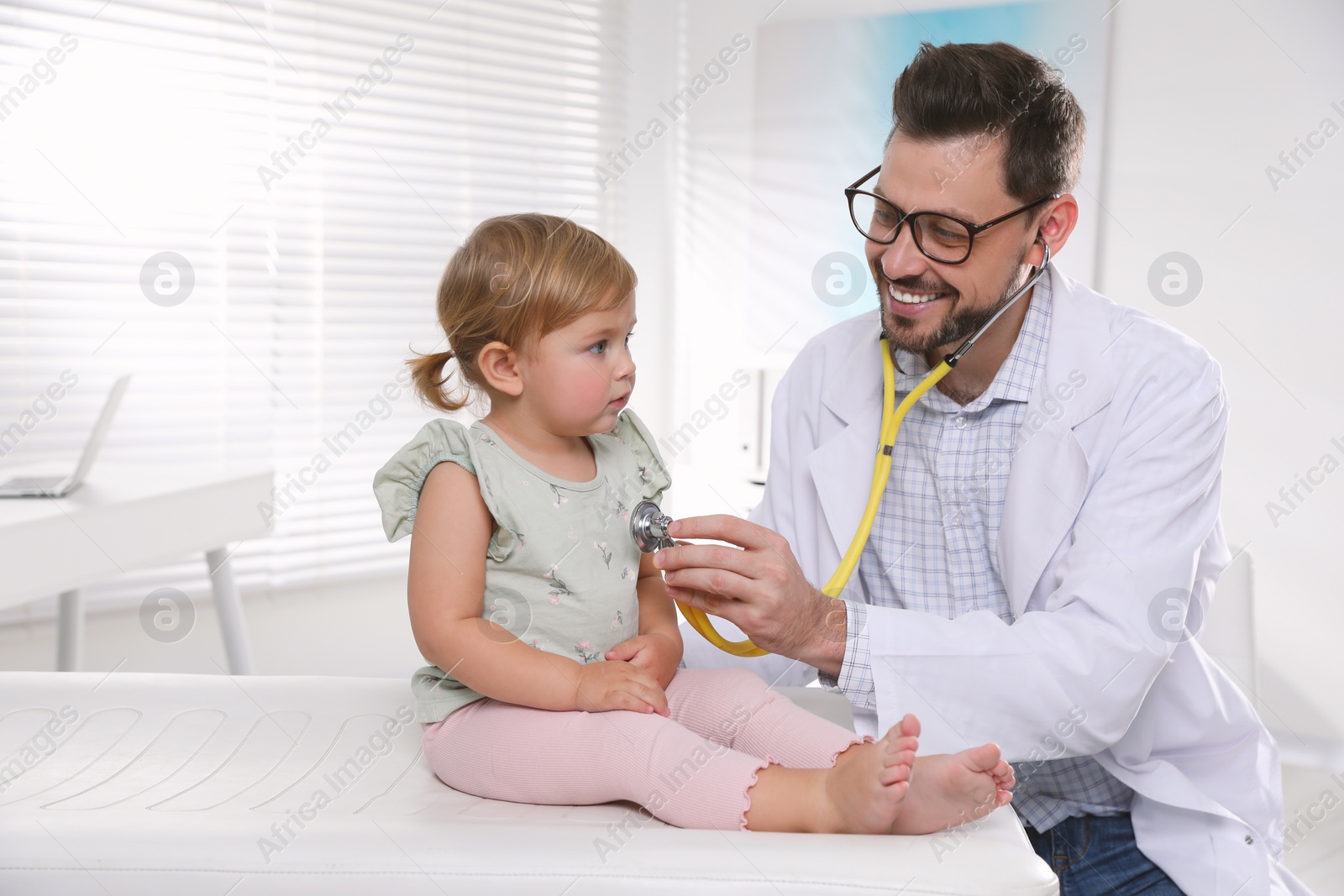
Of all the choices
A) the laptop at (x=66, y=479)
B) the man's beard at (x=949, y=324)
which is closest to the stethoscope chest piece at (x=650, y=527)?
the man's beard at (x=949, y=324)

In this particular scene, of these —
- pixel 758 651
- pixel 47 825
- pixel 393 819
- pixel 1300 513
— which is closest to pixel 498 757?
pixel 393 819

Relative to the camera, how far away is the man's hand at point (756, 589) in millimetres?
1158

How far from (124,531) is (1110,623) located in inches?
65.7

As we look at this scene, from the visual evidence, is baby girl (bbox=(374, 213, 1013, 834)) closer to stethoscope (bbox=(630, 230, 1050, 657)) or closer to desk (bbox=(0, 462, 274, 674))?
stethoscope (bbox=(630, 230, 1050, 657))

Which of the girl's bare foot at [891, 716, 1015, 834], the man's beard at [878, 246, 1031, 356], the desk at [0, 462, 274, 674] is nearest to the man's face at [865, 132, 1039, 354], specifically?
the man's beard at [878, 246, 1031, 356]

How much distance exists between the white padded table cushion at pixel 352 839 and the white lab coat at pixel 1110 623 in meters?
0.20

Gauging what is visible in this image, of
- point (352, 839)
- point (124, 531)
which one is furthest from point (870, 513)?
point (124, 531)

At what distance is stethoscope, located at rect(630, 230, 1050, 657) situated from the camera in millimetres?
1192

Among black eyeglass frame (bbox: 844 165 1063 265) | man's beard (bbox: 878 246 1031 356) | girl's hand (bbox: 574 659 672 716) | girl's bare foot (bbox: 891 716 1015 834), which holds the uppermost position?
black eyeglass frame (bbox: 844 165 1063 265)

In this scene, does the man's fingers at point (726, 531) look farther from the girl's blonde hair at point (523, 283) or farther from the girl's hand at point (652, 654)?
the girl's blonde hair at point (523, 283)

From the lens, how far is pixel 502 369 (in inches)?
49.6

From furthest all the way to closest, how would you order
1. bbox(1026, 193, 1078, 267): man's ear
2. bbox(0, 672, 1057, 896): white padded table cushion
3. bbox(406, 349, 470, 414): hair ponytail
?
bbox(1026, 193, 1078, 267): man's ear → bbox(406, 349, 470, 414): hair ponytail → bbox(0, 672, 1057, 896): white padded table cushion

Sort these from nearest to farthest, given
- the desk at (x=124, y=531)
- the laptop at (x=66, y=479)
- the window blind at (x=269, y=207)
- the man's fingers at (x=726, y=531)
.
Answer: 1. the man's fingers at (x=726, y=531)
2. the desk at (x=124, y=531)
3. the laptop at (x=66, y=479)
4. the window blind at (x=269, y=207)

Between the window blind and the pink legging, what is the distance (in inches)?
56.2
